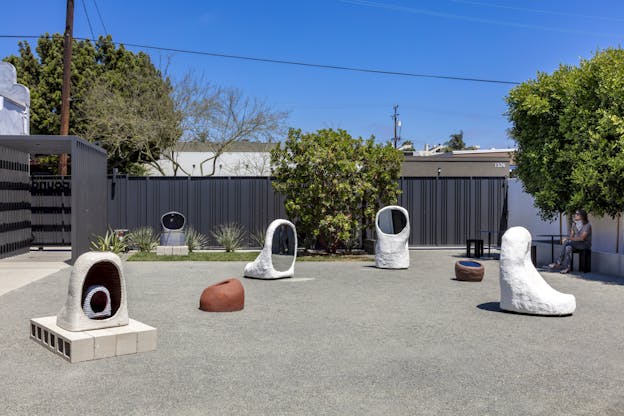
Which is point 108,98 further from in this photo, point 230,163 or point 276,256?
point 276,256

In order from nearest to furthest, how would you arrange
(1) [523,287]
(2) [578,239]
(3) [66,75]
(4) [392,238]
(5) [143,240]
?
(1) [523,287] < (2) [578,239] < (4) [392,238] < (5) [143,240] < (3) [66,75]

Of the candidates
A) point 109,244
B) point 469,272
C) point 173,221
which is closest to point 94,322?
point 469,272

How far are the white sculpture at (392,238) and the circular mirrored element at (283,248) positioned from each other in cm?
263

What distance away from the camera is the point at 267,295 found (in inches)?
434

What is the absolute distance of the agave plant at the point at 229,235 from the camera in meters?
19.6

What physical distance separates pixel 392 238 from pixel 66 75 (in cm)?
1602

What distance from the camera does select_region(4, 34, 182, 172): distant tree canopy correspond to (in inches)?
1198

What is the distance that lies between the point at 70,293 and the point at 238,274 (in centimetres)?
714

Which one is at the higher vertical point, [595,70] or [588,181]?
[595,70]

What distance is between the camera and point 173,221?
19.0 m

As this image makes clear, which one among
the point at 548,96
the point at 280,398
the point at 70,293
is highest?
the point at 548,96

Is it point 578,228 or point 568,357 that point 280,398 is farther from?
point 578,228

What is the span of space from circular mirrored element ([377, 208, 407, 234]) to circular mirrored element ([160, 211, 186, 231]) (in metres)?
6.55

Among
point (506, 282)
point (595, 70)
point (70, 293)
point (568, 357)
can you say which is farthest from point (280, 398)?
point (595, 70)
